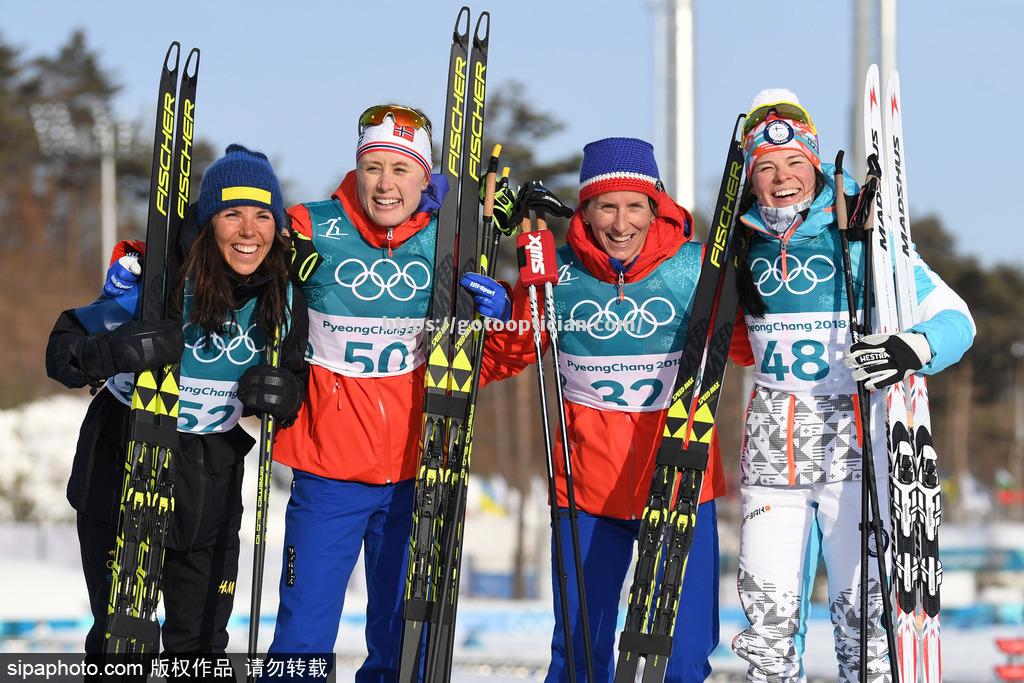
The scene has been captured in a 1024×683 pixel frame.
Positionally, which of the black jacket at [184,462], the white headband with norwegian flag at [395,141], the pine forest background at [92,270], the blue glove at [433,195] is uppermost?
the pine forest background at [92,270]

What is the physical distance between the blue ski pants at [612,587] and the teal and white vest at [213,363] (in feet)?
4.18

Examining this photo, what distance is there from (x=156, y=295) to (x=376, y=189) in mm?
877

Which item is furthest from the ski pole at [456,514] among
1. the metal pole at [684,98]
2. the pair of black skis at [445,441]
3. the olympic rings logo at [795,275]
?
the metal pole at [684,98]

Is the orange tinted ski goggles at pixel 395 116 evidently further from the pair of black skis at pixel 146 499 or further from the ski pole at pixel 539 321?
the pair of black skis at pixel 146 499

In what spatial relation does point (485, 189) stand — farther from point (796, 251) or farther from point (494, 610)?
point (494, 610)

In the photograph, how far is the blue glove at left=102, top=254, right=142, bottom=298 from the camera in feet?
14.2

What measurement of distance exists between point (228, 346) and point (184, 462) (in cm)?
45

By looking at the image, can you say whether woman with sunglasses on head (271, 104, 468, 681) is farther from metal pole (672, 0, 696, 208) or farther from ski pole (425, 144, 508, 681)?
metal pole (672, 0, 696, 208)

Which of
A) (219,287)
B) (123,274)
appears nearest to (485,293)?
(219,287)

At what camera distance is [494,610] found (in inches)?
632

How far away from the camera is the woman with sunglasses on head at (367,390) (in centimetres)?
425

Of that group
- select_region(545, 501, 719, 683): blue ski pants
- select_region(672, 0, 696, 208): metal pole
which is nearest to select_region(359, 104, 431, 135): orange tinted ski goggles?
select_region(545, 501, 719, 683): blue ski pants

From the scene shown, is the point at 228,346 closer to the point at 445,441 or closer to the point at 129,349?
the point at 129,349

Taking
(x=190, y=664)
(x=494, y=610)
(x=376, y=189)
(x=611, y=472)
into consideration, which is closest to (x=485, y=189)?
(x=376, y=189)
